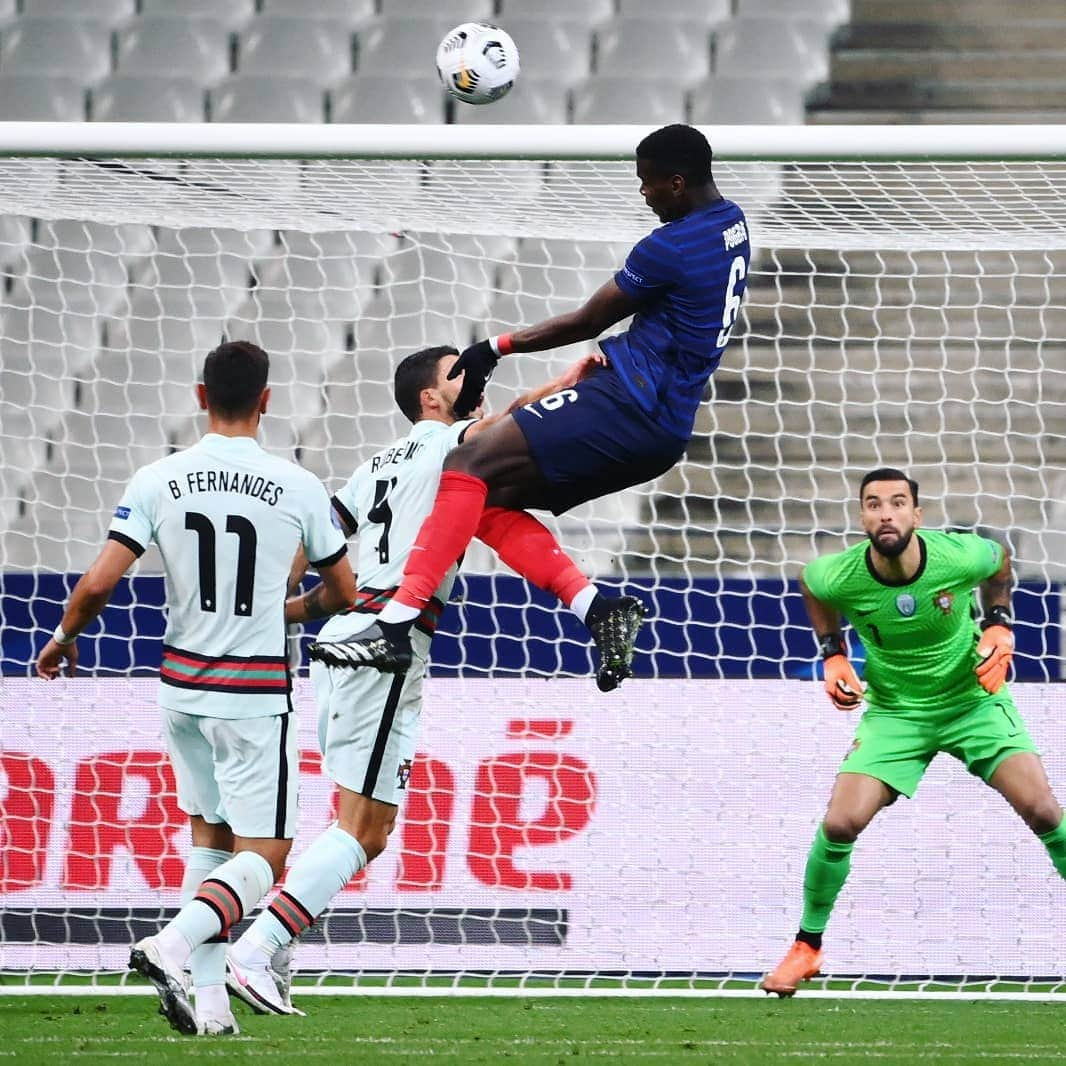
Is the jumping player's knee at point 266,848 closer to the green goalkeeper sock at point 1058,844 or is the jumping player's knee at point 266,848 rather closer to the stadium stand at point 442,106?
the green goalkeeper sock at point 1058,844

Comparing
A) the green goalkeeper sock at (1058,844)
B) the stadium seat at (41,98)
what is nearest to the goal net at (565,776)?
the green goalkeeper sock at (1058,844)

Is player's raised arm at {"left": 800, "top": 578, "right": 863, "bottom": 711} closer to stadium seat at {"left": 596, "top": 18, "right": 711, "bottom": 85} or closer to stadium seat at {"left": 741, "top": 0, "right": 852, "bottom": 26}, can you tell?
stadium seat at {"left": 596, "top": 18, "right": 711, "bottom": 85}

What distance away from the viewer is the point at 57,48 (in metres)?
12.0

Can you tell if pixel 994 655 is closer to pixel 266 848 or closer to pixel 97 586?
pixel 266 848

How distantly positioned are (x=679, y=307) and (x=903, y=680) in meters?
2.34

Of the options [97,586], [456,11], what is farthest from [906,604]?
[456,11]

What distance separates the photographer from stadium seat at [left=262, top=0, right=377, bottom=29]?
12.1 m

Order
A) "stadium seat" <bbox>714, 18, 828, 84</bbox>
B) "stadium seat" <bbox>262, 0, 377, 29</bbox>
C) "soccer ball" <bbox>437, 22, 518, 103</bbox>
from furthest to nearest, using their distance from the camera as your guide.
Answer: "stadium seat" <bbox>262, 0, 377, 29</bbox> → "stadium seat" <bbox>714, 18, 828, 84</bbox> → "soccer ball" <bbox>437, 22, 518, 103</bbox>

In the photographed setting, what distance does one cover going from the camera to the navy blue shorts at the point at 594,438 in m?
4.33

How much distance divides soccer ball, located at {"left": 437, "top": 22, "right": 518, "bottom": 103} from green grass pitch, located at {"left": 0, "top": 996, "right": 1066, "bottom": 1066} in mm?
2918

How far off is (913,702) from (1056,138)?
2051mm

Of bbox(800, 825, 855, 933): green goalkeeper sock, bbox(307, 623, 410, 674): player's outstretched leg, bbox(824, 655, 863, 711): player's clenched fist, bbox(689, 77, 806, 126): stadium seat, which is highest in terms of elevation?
bbox(689, 77, 806, 126): stadium seat

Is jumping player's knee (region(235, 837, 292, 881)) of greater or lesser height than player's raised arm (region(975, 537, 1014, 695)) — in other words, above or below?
below

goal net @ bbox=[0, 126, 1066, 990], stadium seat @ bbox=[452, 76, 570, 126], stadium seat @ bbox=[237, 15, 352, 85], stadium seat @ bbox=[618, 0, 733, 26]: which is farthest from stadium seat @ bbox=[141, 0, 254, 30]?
goal net @ bbox=[0, 126, 1066, 990]
